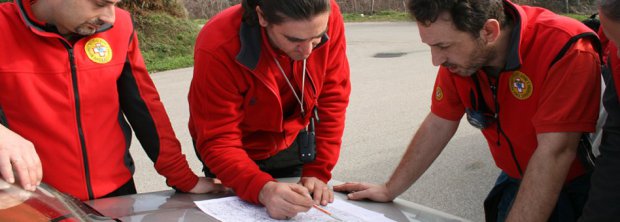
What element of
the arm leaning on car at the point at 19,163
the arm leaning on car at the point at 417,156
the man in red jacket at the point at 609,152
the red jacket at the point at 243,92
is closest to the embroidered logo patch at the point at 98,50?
the red jacket at the point at 243,92

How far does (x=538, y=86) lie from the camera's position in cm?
208

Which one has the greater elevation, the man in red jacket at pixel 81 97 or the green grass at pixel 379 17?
the man in red jacket at pixel 81 97

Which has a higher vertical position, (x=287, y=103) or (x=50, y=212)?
(x=50, y=212)

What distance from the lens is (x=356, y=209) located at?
7.43 feet

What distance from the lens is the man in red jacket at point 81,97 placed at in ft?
7.05

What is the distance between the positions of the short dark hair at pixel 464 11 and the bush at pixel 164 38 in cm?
902

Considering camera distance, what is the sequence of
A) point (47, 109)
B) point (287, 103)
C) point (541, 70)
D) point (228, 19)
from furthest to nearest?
point (287, 103)
point (228, 19)
point (47, 109)
point (541, 70)

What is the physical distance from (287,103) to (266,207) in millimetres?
514

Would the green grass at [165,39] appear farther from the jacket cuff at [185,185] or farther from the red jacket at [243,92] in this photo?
the jacket cuff at [185,185]

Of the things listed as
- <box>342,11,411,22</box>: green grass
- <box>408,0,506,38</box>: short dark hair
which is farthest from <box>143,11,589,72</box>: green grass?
<box>408,0,506,38</box>: short dark hair

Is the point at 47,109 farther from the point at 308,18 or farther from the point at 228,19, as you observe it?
the point at 308,18

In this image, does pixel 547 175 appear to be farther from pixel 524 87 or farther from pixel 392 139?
pixel 392 139

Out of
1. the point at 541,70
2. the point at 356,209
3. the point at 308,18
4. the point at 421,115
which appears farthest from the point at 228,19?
the point at 421,115

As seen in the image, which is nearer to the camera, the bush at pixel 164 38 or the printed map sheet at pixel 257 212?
the printed map sheet at pixel 257 212
